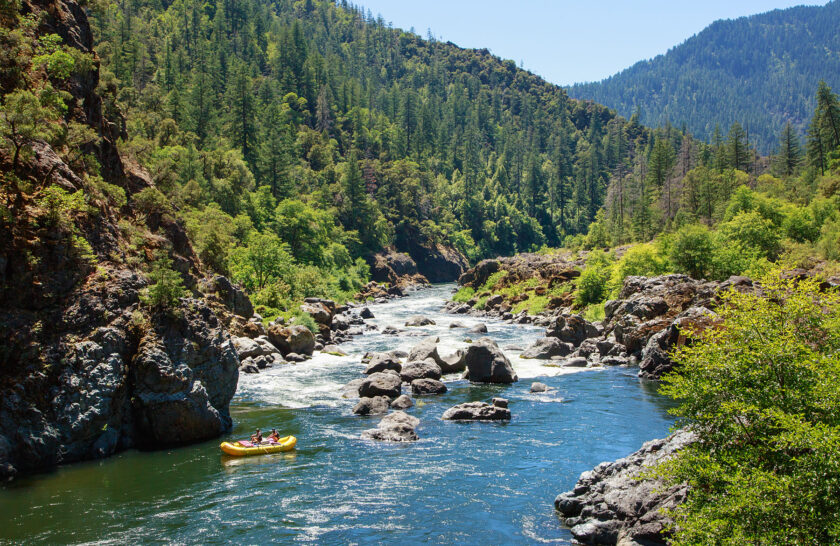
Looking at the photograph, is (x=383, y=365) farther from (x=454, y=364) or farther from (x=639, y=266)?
(x=639, y=266)

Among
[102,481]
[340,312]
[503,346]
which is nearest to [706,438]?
[102,481]

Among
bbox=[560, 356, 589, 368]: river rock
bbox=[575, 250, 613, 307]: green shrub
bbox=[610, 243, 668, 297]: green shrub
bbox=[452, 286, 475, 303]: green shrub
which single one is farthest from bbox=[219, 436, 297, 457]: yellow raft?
bbox=[452, 286, 475, 303]: green shrub

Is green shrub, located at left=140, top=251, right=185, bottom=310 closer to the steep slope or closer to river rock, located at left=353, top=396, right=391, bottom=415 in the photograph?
river rock, located at left=353, top=396, right=391, bottom=415

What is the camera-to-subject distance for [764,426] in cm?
1024

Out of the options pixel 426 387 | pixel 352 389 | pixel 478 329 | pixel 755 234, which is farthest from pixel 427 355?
pixel 755 234

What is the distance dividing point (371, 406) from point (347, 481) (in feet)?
26.6

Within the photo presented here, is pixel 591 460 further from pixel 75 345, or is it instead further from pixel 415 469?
pixel 75 345

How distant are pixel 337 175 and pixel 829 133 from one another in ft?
272

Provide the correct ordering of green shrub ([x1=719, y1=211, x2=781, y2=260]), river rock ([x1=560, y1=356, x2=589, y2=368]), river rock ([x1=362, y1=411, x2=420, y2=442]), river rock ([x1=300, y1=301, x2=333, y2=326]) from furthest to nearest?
green shrub ([x1=719, y1=211, x2=781, y2=260]) < river rock ([x1=300, y1=301, x2=333, y2=326]) < river rock ([x1=560, y1=356, x2=589, y2=368]) < river rock ([x1=362, y1=411, x2=420, y2=442])

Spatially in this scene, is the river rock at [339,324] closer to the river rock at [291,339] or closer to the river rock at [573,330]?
the river rock at [291,339]

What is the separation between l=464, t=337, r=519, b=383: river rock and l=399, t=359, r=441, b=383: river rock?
7.00 ft

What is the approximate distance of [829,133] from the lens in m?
83.1

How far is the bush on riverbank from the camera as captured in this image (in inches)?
353

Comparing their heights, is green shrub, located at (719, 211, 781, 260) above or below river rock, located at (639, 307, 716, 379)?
above
